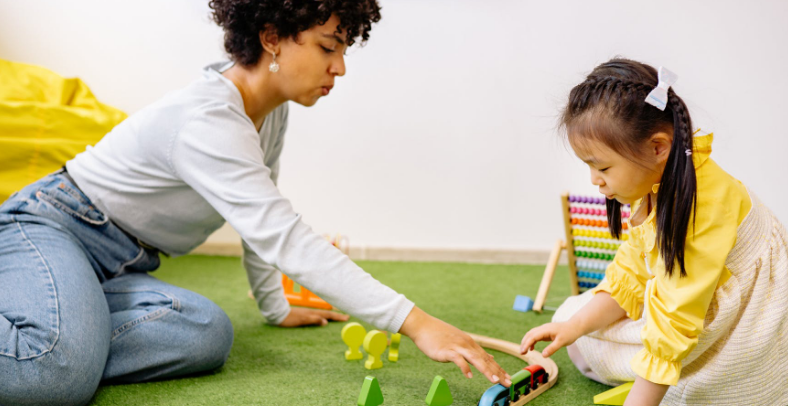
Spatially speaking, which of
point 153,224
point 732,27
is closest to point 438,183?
point 732,27

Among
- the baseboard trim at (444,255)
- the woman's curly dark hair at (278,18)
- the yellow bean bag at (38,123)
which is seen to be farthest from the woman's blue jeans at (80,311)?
the baseboard trim at (444,255)

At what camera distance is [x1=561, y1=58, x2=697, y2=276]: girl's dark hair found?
88cm

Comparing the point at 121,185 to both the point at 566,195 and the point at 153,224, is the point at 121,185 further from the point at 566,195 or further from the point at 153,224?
the point at 566,195

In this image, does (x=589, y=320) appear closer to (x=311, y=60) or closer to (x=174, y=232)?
(x=311, y=60)

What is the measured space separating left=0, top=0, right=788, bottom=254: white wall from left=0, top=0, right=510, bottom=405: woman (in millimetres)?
995

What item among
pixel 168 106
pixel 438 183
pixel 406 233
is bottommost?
pixel 406 233

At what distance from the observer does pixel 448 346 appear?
1.00m

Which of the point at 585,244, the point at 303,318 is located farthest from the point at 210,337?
the point at 585,244

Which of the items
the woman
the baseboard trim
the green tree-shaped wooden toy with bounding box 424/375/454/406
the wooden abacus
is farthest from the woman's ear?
the baseboard trim

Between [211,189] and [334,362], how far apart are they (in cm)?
45

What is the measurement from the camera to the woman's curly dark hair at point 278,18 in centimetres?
120

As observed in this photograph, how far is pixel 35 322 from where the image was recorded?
1062mm

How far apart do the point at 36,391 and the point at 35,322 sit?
108mm

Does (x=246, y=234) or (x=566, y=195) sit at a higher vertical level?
(x=246, y=234)
